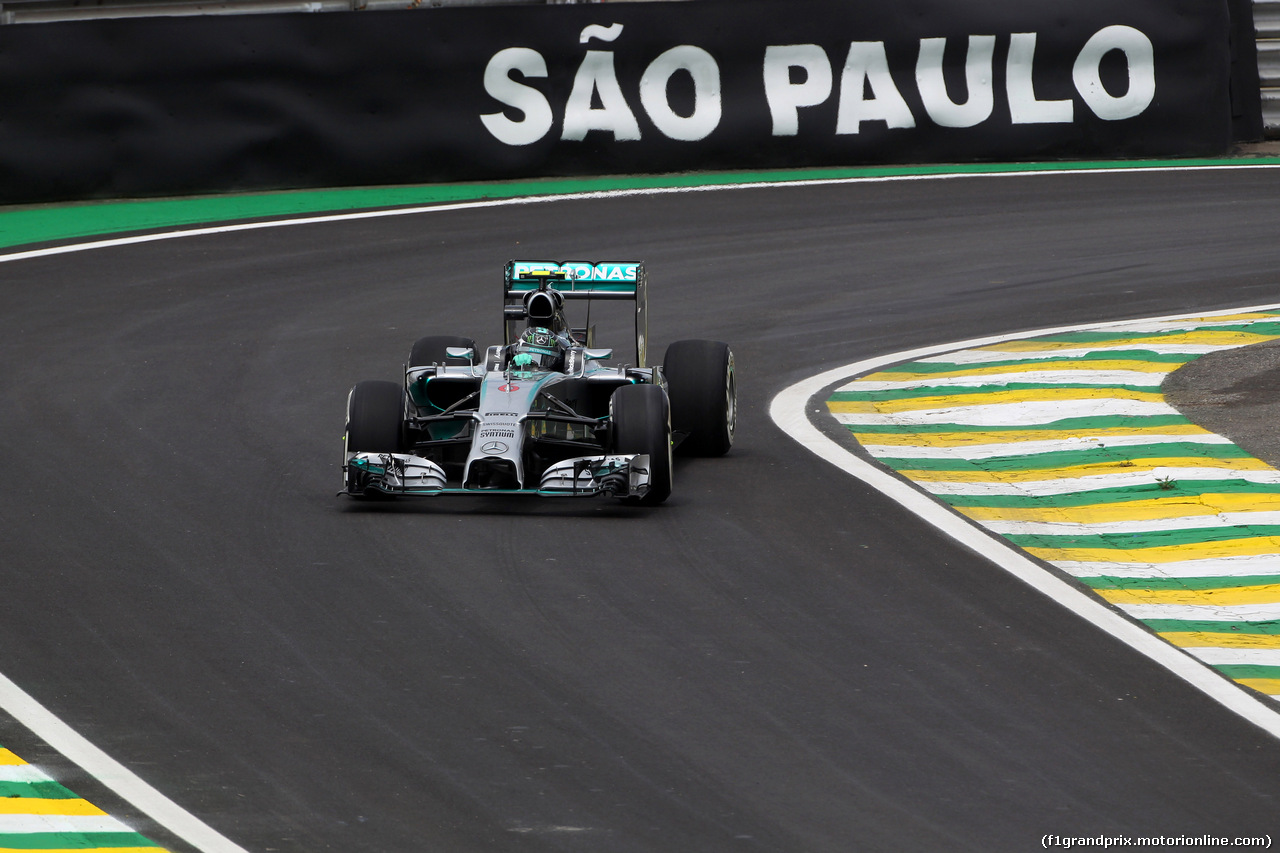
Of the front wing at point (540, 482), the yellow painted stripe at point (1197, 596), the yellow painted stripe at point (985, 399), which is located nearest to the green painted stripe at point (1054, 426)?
the yellow painted stripe at point (985, 399)

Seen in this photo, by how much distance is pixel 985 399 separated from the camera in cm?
1243

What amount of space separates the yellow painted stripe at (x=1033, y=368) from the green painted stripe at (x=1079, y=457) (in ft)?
7.04

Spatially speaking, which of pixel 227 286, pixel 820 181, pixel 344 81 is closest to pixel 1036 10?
pixel 820 181

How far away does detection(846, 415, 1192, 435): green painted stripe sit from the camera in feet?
37.5

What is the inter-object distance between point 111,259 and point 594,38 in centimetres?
630

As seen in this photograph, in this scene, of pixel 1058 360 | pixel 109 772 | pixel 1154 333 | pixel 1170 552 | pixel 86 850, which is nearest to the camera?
pixel 86 850

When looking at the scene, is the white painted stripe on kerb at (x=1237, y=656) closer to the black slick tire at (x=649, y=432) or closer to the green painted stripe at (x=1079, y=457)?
the green painted stripe at (x=1079, y=457)

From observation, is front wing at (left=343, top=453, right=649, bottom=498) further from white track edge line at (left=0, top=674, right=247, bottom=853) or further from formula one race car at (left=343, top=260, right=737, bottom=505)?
white track edge line at (left=0, top=674, right=247, bottom=853)

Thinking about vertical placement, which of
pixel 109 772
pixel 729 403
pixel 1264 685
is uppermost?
pixel 729 403

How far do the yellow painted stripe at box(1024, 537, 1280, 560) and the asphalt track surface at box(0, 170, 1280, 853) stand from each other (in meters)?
0.52

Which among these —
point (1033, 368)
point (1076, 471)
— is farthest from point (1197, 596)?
point (1033, 368)

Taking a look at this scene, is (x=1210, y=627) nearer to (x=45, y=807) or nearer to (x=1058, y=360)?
(x=45, y=807)

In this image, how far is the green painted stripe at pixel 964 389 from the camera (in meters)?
12.5

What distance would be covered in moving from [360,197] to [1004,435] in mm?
11146
